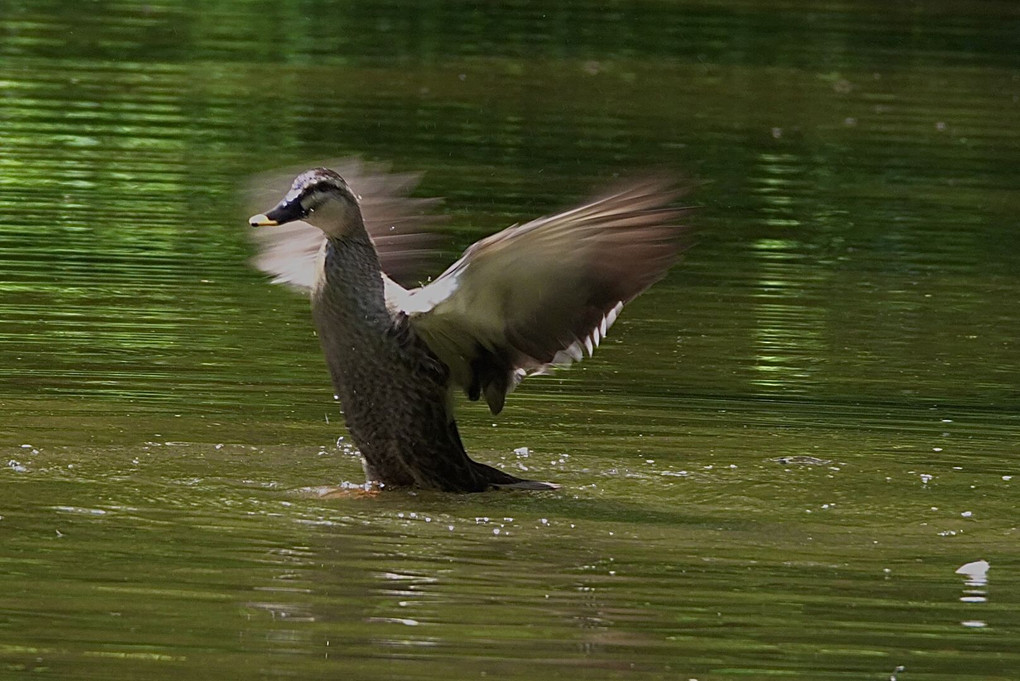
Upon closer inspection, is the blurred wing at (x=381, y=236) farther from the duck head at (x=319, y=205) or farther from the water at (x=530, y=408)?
the duck head at (x=319, y=205)

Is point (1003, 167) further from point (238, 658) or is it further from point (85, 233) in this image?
point (238, 658)

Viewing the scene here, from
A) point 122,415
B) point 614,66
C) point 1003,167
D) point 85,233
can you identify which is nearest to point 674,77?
point 614,66

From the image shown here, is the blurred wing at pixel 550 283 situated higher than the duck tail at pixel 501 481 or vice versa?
the blurred wing at pixel 550 283

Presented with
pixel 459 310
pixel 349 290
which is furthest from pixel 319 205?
pixel 459 310

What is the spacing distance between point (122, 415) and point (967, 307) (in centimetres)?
476

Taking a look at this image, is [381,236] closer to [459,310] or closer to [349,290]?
[349,290]

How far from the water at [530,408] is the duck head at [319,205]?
0.84 meters

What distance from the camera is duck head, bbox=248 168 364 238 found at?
7.37 m

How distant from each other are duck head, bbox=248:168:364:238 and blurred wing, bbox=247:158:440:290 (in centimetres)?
82

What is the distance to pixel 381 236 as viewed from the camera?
335 inches

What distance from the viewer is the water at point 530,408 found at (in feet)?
19.1

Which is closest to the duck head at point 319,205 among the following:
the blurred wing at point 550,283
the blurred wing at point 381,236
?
the blurred wing at point 550,283

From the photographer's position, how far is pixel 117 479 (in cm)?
737

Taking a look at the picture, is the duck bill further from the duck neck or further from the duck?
the duck neck
